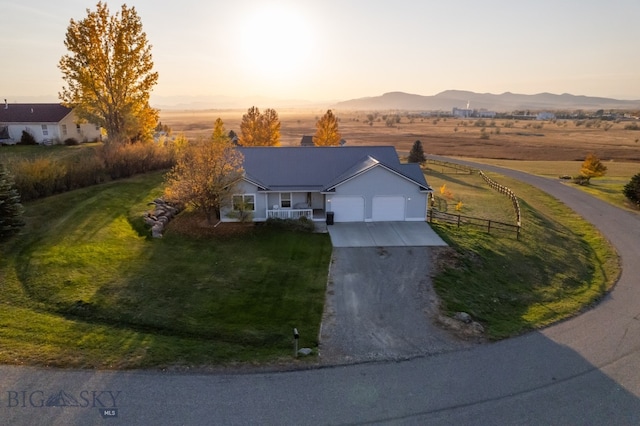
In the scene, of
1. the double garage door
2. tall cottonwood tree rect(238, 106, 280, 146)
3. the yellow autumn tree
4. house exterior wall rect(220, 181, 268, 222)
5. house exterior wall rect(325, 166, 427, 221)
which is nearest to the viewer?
house exterior wall rect(220, 181, 268, 222)

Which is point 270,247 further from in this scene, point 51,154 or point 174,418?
point 51,154

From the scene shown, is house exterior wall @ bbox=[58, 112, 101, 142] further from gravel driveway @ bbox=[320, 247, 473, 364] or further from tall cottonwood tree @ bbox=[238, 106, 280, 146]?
gravel driveway @ bbox=[320, 247, 473, 364]

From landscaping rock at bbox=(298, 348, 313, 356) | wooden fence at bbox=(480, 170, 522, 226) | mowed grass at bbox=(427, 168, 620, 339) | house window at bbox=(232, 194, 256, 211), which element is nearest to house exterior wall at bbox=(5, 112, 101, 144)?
house window at bbox=(232, 194, 256, 211)

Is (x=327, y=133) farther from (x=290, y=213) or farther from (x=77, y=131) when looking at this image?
(x=77, y=131)

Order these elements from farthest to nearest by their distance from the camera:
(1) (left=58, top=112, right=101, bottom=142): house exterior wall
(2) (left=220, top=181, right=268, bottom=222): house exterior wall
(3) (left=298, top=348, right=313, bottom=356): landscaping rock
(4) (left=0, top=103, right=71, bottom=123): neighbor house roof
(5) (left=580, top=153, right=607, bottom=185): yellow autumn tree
A: (5) (left=580, top=153, right=607, bottom=185): yellow autumn tree
(1) (left=58, top=112, right=101, bottom=142): house exterior wall
(4) (left=0, top=103, right=71, bottom=123): neighbor house roof
(2) (left=220, top=181, right=268, bottom=222): house exterior wall
(3) (left=298, top=348, right=313, bottom=356): landscaping rock

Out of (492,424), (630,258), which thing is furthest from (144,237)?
(630,258)

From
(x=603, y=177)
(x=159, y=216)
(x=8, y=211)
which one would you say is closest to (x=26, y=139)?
(x=159, y=216)
